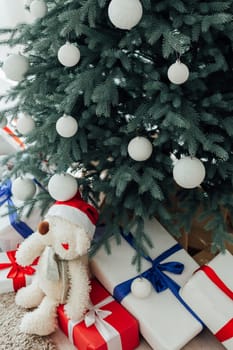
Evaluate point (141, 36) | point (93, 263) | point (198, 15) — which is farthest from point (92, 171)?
point (198, 15)

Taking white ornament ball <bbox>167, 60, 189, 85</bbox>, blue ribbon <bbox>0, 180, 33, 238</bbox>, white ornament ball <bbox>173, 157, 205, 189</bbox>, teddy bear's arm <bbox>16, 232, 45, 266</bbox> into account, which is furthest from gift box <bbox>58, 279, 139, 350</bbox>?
white ornament ball <bbox>167, 60, 189, 85</bbox>

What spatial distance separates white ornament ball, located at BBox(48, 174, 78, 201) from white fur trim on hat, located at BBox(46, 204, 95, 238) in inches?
1.2

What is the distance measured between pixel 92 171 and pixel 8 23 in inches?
36.0

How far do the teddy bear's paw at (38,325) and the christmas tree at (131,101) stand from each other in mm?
284

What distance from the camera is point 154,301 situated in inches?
54.0

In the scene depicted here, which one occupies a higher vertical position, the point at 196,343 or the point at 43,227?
the point at 43,227

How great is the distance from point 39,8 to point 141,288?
84 centimetres

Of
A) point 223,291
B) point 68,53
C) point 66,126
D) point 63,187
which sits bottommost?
point 223,291

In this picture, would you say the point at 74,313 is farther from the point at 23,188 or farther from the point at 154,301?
the point at 23,188

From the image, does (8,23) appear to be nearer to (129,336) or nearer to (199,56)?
(199,56)

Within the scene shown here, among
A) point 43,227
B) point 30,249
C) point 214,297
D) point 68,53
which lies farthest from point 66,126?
point 214,297

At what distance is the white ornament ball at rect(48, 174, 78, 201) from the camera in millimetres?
1345

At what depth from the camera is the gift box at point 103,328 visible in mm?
1295

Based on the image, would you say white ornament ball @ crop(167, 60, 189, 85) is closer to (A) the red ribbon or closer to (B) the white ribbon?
(A) the red ribbon
